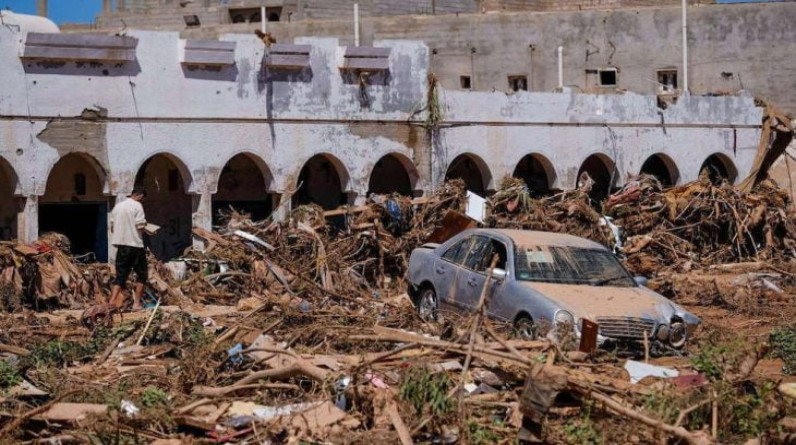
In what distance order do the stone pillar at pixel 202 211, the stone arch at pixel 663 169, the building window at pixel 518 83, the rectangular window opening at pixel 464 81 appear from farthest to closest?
the rectangular window opening at pixel 464 81 → the building window at pixel 518 83 → the stone arch at pixel 663 169 → the stone pillar at pixel 202 211

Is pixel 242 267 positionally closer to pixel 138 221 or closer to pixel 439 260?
pixel 138 221

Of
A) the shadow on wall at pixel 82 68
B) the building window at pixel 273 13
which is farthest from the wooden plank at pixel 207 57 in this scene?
the building window at pixel 273 13

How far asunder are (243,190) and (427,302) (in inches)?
→ 467

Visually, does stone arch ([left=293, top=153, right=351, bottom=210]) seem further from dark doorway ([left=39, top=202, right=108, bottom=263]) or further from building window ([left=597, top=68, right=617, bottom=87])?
building window ([left=597, top=68, right=617, bottom=87])

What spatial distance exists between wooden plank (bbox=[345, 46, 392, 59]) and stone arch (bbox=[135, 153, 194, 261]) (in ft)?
15.1

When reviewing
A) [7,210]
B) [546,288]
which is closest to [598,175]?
[7,210]

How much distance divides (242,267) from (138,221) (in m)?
A: 4.21

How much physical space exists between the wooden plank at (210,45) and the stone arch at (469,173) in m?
6.50

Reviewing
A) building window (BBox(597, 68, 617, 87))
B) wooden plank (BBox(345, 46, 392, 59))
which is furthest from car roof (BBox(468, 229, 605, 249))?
building window (BBox(597, 68, 617, 87))

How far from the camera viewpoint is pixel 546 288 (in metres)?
12.7

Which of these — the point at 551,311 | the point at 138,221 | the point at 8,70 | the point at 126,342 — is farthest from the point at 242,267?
the point at 551,311

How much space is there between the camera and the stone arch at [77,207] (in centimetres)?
2375

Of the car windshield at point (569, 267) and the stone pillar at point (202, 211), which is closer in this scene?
the car windshield at point (569, 267)

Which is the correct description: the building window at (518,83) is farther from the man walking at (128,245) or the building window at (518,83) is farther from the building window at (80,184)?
the man walking at (128,245)
